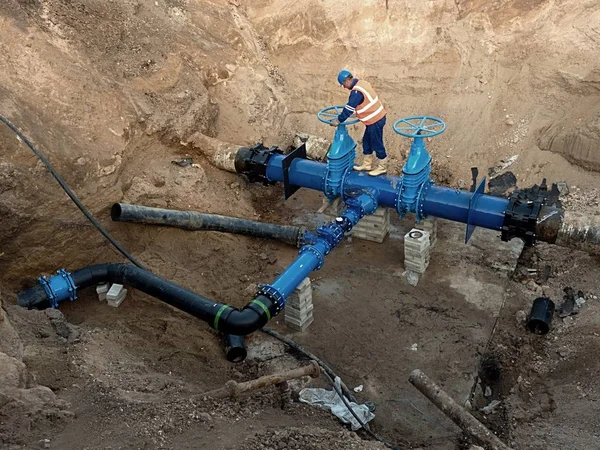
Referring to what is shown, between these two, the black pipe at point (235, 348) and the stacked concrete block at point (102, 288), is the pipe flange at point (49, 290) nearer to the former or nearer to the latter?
the stacked concrete block at point (102, 288)

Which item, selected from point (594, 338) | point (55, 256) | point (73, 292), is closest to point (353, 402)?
point (594, 338)

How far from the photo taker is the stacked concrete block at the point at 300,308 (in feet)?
24.4

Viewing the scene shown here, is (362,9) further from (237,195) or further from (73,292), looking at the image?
(73,292)

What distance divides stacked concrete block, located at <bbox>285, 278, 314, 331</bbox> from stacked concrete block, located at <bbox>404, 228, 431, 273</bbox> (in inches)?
66.3

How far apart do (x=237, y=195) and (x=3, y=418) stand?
19.6 feet

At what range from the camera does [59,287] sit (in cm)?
721

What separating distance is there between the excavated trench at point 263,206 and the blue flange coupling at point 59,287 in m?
0.33

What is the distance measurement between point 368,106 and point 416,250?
212cm

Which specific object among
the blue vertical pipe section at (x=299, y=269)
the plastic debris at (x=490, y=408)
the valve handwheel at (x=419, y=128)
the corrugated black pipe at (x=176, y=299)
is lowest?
the plastic debris at (x=490, y=408)

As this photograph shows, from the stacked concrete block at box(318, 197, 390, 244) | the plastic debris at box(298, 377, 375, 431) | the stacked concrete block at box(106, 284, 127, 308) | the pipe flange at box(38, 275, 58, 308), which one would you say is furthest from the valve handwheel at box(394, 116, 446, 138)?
the pipe flange at box(38, 275, 58, 308)

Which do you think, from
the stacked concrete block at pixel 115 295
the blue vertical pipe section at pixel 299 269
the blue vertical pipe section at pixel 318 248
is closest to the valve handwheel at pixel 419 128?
the blue vertical pipe section at pixel 318 248

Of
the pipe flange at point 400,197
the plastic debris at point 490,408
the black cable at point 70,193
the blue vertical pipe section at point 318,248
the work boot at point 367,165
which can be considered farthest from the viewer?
the work boot at point 367,165

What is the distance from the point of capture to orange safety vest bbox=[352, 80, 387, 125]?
26.5 feet

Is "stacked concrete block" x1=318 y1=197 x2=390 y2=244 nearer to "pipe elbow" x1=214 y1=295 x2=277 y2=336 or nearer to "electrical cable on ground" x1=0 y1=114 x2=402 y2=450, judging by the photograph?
"electrical cable on ground" x1=0 y1=114 x2=402 y2=450
